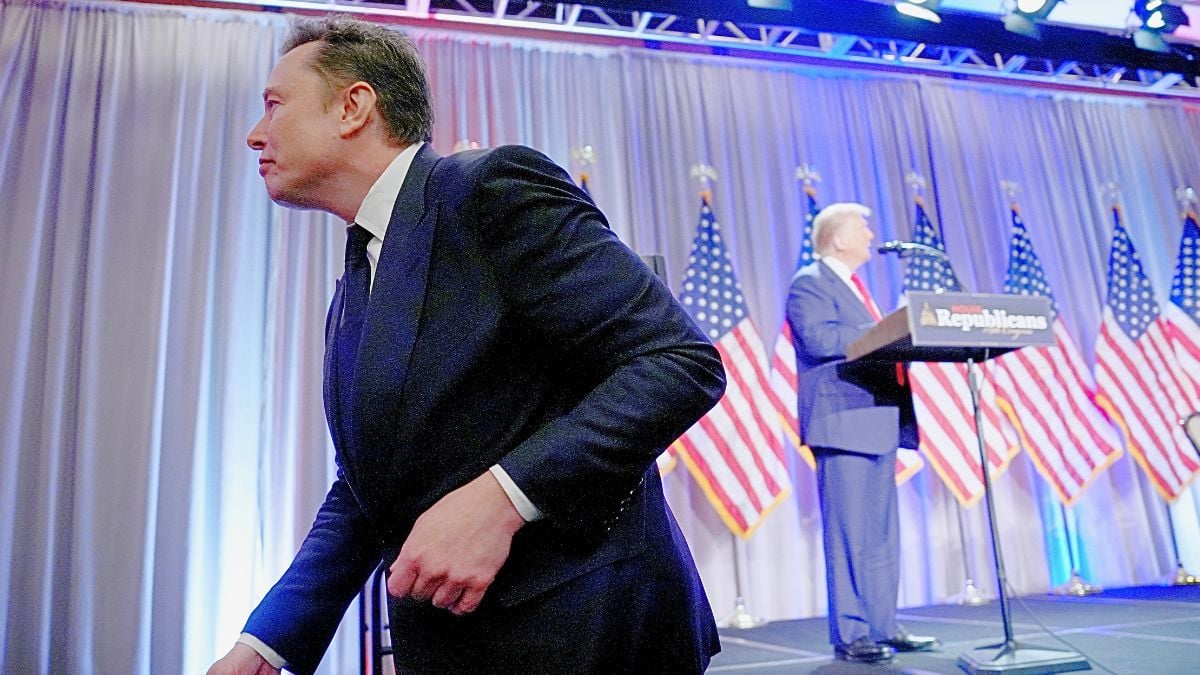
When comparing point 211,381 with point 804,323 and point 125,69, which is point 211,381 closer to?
point 125,69

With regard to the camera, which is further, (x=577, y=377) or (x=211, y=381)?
(x=211, y=381)

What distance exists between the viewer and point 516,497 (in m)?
0.68

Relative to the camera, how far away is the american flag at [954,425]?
471cm

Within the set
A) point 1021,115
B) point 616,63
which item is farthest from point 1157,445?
point 616,63

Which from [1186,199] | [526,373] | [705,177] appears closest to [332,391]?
[526,373]

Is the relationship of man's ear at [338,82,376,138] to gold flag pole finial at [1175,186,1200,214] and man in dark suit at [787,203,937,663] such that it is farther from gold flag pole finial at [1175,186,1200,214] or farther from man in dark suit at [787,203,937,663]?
gold flag pole finial at [1175,186,1200,214]

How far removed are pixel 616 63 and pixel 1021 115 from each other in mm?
2965

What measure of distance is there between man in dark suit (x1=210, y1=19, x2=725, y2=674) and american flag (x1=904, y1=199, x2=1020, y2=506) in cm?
425

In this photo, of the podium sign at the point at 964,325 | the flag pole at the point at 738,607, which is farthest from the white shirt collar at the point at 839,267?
the flag pole at the point at 738,607

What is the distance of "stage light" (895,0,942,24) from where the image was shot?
461 centimetres

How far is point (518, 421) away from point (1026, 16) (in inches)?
198

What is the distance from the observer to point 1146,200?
5902mm

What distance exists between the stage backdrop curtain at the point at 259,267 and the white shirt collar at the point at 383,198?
131 inches

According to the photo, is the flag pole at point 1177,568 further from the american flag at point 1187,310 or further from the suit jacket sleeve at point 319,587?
the suit jacket sleeve at point 319,587
